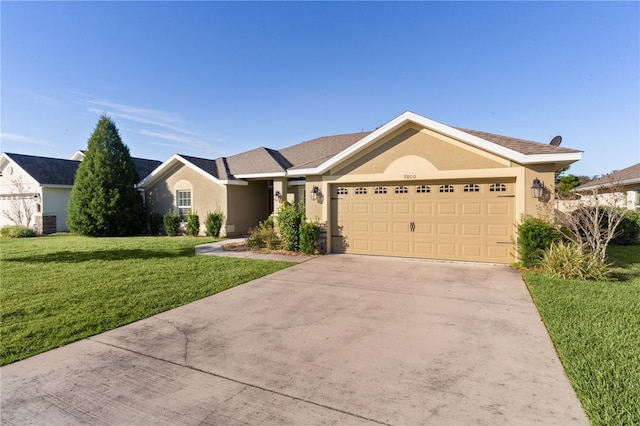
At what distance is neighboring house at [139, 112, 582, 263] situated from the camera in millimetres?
8930

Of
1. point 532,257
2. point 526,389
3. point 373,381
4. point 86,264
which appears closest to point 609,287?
point 532,257

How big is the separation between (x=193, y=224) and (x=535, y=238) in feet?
49.7

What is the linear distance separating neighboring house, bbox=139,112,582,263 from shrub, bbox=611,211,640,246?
7.63 meters

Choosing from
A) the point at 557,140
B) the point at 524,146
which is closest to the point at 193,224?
the point at 524,146

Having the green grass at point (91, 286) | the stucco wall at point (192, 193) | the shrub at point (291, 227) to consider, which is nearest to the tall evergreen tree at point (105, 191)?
the stucco wall at point (192, 193)

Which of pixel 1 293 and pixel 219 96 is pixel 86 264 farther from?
pixel 219 96

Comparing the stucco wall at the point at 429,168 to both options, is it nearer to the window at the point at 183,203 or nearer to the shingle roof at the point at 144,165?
the window at the point at 183,203

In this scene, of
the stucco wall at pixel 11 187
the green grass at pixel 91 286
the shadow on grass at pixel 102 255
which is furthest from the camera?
the stucco wall at pixel 11 187

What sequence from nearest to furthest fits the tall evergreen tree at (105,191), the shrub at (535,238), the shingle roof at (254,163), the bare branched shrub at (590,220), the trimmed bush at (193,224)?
the bare branched shrub at (590,220) → the shrub at (535,238) → the shingle roof at (254,163) → the trimmed bush at (193,224) → the tall evergreen tree at (105,191)

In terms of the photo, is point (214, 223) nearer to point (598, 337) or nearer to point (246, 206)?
point (246, 206)

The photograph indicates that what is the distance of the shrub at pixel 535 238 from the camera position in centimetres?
820

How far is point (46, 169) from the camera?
68.8ft

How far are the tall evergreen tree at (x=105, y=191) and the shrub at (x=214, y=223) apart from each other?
5.58 m

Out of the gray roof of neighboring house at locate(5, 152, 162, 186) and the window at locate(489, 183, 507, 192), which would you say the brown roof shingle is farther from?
the gray roof of neighboring house at locate(5, 152, 162, 186)
